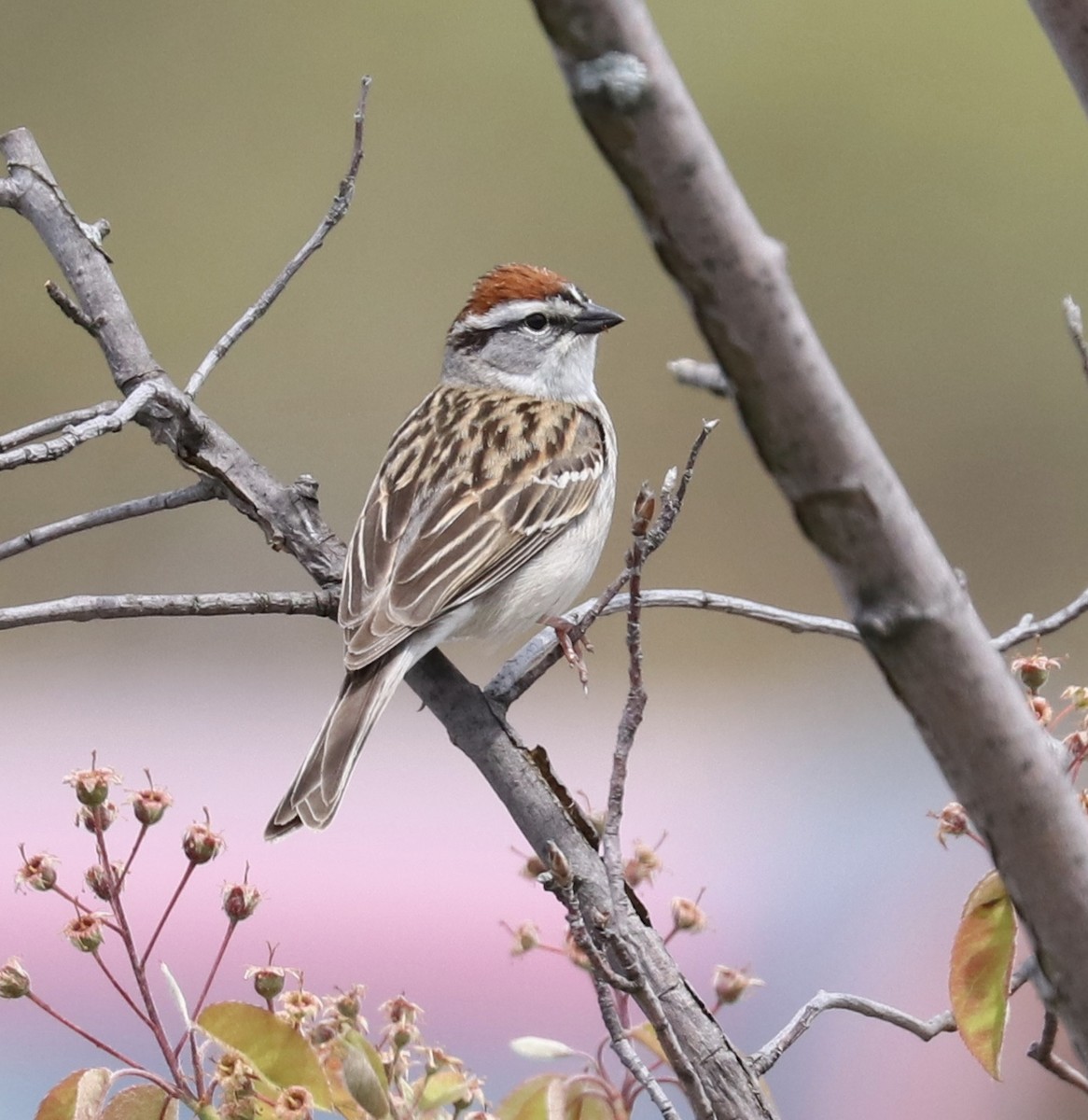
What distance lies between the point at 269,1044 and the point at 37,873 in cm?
21

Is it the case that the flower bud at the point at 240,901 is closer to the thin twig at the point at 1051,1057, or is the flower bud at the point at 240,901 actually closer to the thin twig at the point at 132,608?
the thin twig at the point at 132,608

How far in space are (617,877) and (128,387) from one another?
2.26 ft

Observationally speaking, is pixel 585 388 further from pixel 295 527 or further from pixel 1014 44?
pixel 1014 44

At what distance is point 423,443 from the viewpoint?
1897mm

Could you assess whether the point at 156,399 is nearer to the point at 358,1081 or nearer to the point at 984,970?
the point at 358,1081

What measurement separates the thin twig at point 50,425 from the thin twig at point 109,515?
0.06 meters

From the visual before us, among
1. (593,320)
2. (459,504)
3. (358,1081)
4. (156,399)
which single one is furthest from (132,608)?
(593,320)

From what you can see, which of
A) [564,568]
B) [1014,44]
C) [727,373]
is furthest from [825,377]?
[1014,44]

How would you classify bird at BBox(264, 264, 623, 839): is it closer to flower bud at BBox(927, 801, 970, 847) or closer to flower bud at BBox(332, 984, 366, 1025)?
flower bud at BBox(332, 984, 366, 1025)

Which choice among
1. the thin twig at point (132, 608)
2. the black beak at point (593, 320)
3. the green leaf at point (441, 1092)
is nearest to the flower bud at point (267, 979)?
the green leaf at point (441, 1092)

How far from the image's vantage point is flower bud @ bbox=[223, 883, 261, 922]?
981 mm

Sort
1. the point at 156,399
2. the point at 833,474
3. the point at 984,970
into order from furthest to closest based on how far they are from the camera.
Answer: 1. the point at 156,399
2. the point at 984,970
3. the point at 833,474

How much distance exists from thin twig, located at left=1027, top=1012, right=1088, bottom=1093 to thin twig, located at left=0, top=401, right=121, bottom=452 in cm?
76

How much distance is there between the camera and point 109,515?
43.1 inches
